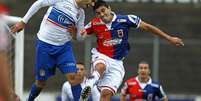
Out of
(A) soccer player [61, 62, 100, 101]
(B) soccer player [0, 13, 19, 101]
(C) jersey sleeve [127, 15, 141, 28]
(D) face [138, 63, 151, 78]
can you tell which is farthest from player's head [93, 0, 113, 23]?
(B) soccer player [0, 13, 19, 101]

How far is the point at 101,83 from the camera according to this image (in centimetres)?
1004

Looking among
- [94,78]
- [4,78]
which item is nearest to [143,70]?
[94,78]

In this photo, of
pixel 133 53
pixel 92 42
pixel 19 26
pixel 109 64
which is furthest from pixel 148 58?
pixel 19 26

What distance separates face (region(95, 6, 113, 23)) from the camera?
9.77 m

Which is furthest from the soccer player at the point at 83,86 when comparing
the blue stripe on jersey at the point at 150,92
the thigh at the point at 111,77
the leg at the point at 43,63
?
the blue stripe on jersey at the point at 150,92

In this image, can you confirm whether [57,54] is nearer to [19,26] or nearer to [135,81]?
[19,26]

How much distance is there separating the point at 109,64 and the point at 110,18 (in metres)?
0.65

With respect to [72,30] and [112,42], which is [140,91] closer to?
[112,42]

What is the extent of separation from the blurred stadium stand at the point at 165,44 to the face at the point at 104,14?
702cm

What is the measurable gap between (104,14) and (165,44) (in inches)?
322

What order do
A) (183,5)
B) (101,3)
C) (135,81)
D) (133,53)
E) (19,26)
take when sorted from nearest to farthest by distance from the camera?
(19,26), (101,3), (135,81), (133,53), (183,5)

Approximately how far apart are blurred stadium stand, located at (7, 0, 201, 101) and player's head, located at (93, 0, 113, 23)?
7.03 m

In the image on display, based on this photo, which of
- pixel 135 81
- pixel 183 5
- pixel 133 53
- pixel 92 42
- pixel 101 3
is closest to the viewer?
pixel 101 3

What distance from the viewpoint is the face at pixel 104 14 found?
385 inches
